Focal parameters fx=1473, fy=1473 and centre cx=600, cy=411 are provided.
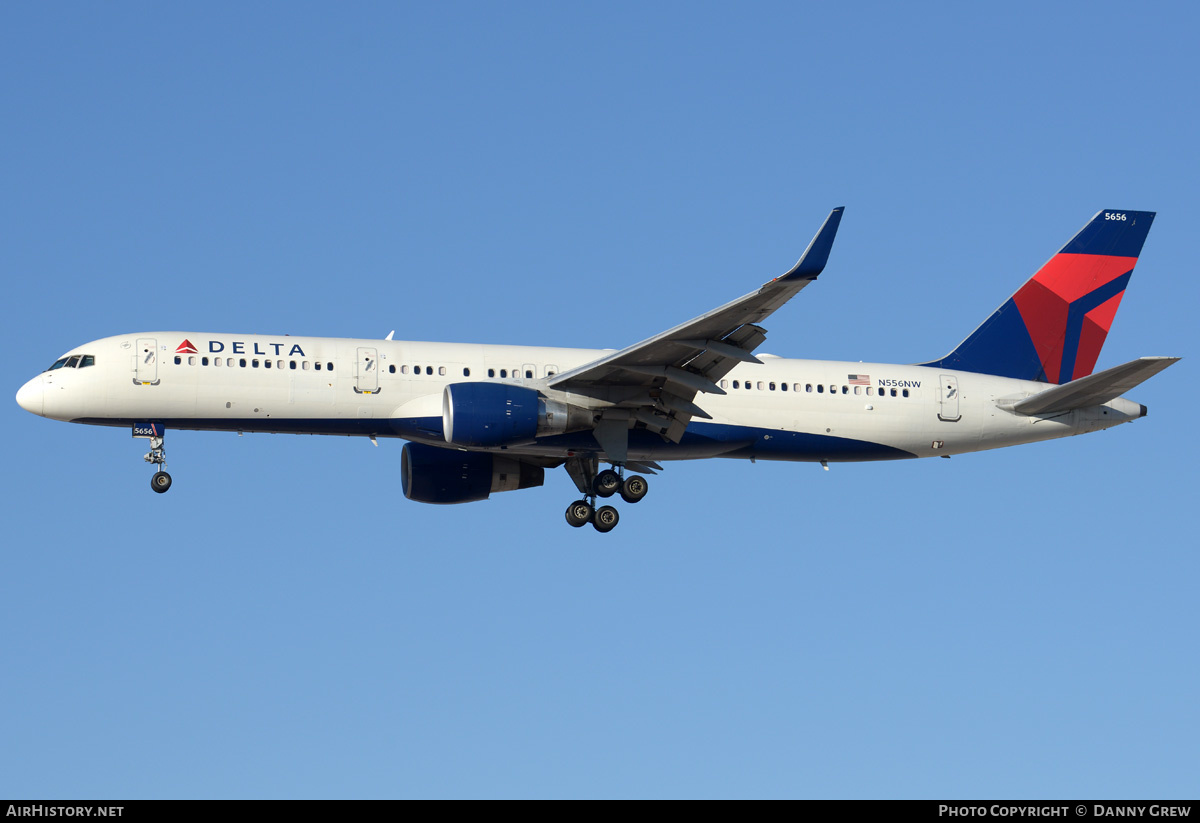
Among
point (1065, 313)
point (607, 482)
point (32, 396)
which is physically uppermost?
point (1065, 313)

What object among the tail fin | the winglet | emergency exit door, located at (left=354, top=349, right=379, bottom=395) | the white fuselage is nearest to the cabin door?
the white fuselage

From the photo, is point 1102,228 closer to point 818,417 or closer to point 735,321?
point 818,417

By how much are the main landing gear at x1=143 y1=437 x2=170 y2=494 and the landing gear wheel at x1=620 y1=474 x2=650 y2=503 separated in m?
11.9

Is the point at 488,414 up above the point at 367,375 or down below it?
below

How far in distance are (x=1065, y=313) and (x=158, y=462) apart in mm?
26139

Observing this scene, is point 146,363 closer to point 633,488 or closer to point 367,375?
point 367,375

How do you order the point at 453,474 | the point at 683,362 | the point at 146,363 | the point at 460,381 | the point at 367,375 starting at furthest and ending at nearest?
the point at 453,474
the point at 460,381
the point at 367,375
the point at 146,363
the point at 683,362

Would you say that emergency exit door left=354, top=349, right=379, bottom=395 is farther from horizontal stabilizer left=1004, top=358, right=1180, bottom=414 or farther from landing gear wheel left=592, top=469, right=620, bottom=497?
horizontal stabilizer left=1004, top=358, right=1180, bottom=414

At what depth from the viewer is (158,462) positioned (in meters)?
Result: 37.7

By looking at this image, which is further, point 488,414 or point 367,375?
point 367,375

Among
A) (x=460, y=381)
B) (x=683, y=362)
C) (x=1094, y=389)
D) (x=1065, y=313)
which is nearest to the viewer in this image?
(x=683, y=362)

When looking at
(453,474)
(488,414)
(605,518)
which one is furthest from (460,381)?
(605,518)

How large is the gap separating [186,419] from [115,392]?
1.85 meters
